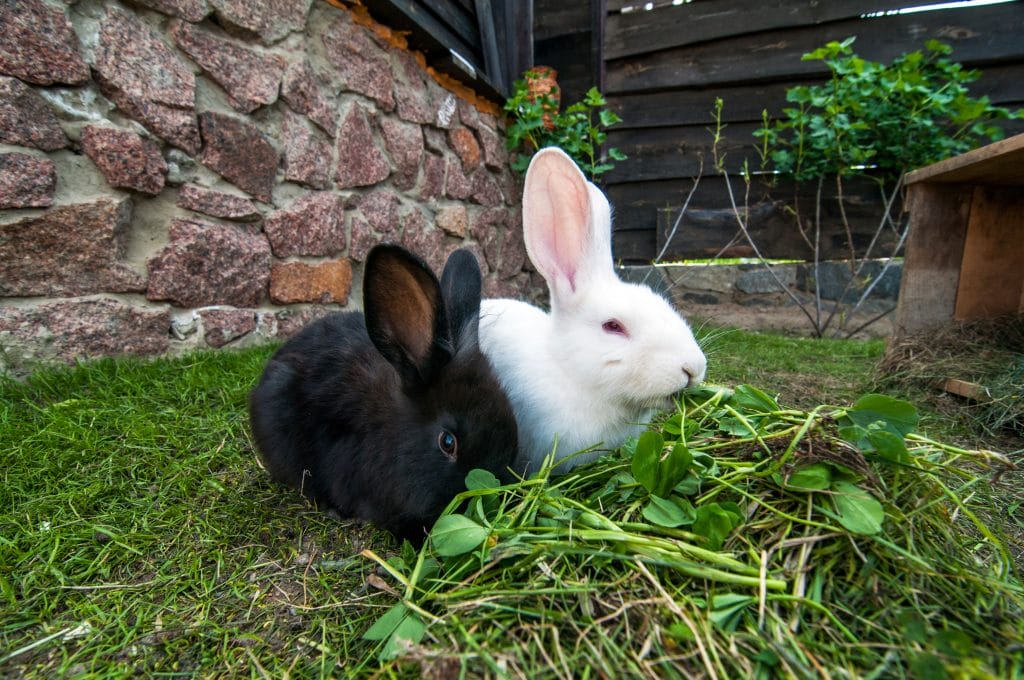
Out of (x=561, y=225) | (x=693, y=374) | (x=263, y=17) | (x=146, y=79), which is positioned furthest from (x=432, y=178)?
(x=693, y=374)

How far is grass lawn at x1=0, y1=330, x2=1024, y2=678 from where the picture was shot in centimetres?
98

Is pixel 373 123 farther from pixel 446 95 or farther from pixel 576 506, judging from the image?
pixel 576 506

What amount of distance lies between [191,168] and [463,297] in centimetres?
177

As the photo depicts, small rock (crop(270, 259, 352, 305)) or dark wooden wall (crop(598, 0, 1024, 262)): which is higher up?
dark wooden wall (crop(598, 0, 1024, 262))

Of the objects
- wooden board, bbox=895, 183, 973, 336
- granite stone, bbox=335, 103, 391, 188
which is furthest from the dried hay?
granite stone, bbox=335, 103, 391, 188

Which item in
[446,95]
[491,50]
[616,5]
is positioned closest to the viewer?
[446,95]

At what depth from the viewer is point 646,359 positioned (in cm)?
175

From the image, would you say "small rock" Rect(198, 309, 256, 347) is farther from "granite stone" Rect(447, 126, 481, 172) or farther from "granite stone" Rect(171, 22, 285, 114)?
"granite stone" Rect(447, 126, 481, 172)

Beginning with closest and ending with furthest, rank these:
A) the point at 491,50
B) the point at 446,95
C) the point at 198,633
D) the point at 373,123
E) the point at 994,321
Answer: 1. the point at 198,633
2. the point at 994,321
3. the point at 373,123
4. the point at 446,95
5. the point at 491,50

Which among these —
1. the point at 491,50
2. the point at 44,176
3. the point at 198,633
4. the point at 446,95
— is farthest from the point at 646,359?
the point at 491,50

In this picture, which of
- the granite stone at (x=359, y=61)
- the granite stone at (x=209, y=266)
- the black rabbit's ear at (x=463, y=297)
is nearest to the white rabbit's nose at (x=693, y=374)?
the black rabbit's ear at (x=463, y=297)

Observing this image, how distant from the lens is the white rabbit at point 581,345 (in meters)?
1.77

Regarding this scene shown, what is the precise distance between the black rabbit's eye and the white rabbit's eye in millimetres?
631

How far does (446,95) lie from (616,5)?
8.94 ft
